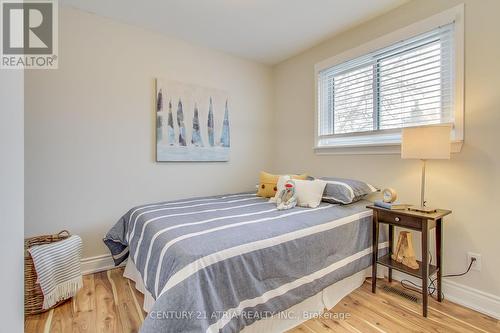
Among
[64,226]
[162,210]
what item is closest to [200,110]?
[162,210]

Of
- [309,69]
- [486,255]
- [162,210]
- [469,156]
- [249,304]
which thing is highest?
[309,69]

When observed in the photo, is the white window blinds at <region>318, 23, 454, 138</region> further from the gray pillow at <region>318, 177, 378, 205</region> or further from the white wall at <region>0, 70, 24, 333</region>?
the white wall at <region>0, 70, 24, 333</region>

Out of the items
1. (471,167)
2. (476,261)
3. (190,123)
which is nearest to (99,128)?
(190,123)

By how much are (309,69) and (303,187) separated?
1.63m

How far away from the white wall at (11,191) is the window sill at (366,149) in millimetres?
2531

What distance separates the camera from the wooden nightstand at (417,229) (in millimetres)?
1725

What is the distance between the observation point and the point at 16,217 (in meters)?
0.85

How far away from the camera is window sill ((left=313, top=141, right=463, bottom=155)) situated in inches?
76.2

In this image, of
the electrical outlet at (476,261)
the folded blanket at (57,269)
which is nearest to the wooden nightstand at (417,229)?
the electrical outlet at (476,261)

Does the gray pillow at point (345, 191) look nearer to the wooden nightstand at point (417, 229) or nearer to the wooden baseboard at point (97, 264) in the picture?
the wooden nightstand at point (417, 229)

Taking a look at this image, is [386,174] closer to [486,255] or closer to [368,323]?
[486,255]

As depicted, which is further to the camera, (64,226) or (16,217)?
(64,226)

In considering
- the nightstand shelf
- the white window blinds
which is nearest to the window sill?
the white window blinds

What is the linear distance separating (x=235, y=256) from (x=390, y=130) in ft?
6.30
